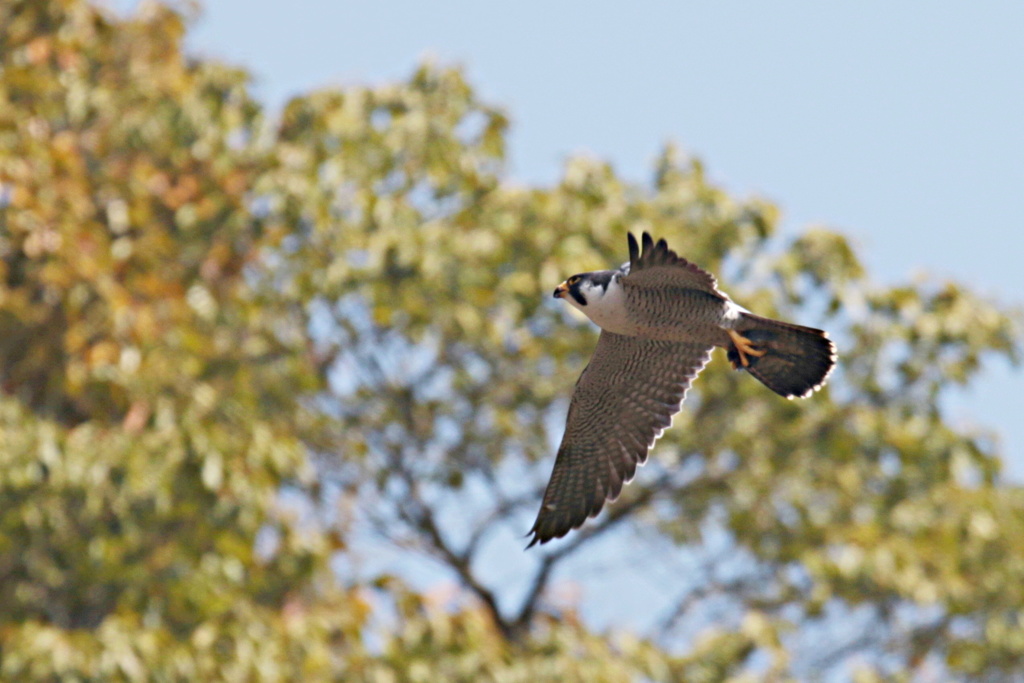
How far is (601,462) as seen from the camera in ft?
21.4

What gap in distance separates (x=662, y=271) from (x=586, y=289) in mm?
501

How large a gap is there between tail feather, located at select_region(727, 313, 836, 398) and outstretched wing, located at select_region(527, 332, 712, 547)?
362mm

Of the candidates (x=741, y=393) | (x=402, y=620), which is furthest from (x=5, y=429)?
(x=741, y=393)

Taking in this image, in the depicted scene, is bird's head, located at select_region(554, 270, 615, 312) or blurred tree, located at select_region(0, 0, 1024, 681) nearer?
bird's head, located at select_region(554, 270, 615, 312)

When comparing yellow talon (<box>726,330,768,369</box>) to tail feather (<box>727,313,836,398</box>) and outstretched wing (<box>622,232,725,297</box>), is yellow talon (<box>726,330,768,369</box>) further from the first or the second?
outstretched wing (<box>622,232,725,297</box>)

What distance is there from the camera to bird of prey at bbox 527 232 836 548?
5750mm

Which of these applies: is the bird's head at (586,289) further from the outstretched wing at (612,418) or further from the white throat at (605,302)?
the outstretched wing at (612,418)

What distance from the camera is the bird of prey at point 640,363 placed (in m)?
5.75

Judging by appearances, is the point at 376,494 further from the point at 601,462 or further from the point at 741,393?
the point at 601,462

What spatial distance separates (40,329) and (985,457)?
534cm

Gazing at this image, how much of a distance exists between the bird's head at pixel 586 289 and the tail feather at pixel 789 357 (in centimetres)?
56

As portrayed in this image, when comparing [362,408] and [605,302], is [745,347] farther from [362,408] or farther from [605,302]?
[362,408]

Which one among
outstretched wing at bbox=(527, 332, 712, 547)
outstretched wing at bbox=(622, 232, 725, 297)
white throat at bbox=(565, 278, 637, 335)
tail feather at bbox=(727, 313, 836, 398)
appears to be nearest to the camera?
outstretched wing at bbox=(622, 232, 725, 297)

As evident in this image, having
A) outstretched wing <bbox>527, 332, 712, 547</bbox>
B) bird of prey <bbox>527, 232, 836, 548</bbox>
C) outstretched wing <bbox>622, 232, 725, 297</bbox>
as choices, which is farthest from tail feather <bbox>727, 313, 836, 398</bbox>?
outstretched wing <bbox>622, 232, 725, 297</bbox>
